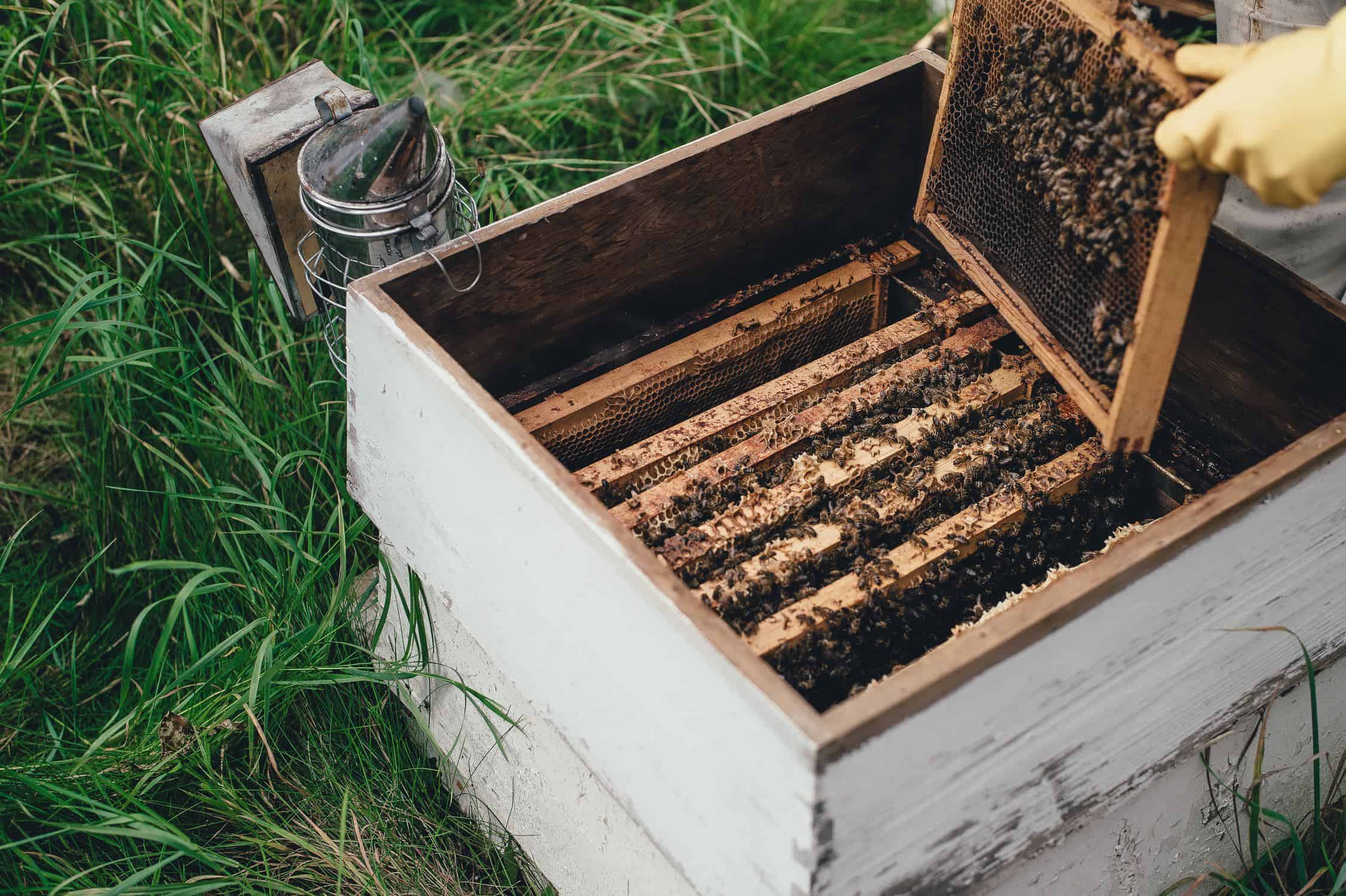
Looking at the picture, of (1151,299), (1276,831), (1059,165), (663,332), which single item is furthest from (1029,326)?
(1276,831)

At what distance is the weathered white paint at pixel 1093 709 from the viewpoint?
58.8 inches

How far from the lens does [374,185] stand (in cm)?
225

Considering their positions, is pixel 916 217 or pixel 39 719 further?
pixel 39 719

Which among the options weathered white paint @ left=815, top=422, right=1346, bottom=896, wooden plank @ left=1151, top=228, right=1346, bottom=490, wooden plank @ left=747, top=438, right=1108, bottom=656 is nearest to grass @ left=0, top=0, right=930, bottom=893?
wooden plank @ left=747, top=438, right=1108, bottom=656

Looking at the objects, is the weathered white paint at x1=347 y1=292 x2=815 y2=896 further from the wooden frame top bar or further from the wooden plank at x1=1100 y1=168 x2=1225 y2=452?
the wooden plank at x1=1100 y1=168 x2=1225 y2=452

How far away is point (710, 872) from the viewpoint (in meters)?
1.67

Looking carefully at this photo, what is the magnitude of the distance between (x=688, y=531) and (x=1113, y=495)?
32.3 inches

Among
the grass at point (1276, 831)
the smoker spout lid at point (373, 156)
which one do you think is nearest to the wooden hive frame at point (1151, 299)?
the grass at point (1276, 831)

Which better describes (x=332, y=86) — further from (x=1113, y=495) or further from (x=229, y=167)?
(x=1113, y=495)

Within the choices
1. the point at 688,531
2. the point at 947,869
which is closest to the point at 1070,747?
the point at 947,869

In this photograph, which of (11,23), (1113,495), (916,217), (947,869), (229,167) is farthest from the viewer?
(11,23)

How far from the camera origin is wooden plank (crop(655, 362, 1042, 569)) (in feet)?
6.66

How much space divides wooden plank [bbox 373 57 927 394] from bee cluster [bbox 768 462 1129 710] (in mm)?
863

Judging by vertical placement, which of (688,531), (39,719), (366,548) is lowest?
(39,719)
